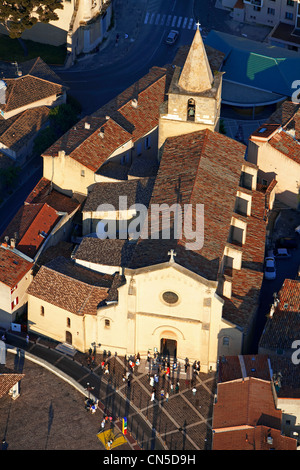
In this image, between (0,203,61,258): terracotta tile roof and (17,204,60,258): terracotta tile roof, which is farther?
(0,203,61,258): terracotta tile roof

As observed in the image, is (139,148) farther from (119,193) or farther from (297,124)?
(297,124)

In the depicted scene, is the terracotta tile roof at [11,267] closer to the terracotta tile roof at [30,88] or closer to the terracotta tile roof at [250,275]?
the terracotta tile roof at [250,275]

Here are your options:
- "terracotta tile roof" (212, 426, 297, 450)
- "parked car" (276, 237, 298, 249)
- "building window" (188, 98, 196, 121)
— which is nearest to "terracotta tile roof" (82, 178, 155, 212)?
"building window" (188, 98, 196, 121)

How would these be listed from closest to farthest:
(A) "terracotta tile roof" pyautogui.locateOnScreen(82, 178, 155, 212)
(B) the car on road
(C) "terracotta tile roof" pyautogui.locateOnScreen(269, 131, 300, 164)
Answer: (A) "terracotta tile roof" pyautogui.locateOnScreen(82, 178, 155, 212) → (C) "terracotta tile roof" pyautogui.locateOnScreen(269, 131, 300, 164) → (B) the car on road

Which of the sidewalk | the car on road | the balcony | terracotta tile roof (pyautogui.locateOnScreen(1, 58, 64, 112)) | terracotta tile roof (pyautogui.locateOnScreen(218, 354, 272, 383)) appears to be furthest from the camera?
the balcony

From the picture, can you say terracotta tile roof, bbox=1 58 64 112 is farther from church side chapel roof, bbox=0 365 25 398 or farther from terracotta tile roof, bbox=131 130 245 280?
church side chapel roof, bbox=0 365 25 398

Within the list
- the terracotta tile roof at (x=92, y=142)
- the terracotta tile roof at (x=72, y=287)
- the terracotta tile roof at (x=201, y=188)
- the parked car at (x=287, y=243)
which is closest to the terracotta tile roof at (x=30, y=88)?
the terracotta tile roof at (x=92, y=142)

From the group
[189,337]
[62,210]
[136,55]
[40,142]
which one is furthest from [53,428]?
[136,55]
